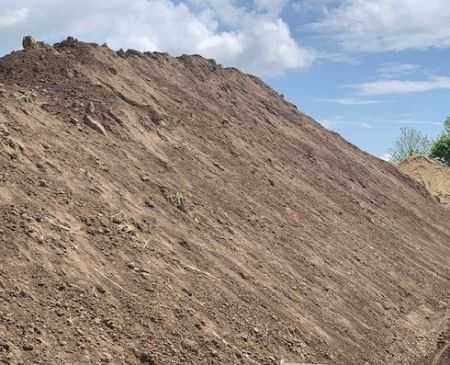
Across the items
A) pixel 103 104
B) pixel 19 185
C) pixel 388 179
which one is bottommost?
pixel 19 185

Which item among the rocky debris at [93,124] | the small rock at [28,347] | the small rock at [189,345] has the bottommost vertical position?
the small rock at [28,347]

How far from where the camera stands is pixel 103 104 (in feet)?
57.4

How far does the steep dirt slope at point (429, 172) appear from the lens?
55438mm

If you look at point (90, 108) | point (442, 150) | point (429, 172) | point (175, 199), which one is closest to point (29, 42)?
point (90, 108)

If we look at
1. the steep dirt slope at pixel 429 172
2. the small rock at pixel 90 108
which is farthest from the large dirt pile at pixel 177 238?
the steep dirt slope at pixel 429 172

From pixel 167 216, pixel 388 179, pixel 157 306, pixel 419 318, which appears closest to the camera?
pixel 157 306

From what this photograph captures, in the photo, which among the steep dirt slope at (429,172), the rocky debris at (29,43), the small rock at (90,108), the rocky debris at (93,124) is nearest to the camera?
the rocky debris at (93,124)

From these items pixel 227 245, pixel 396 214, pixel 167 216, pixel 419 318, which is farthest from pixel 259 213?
pixel 396 214

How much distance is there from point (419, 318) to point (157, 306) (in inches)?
409

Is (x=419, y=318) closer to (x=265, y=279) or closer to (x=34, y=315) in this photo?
(x=265, y=279)

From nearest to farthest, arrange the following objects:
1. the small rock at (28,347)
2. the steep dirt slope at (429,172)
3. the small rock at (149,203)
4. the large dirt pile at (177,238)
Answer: the small rock at (28,347) < the large dirt pile at (177,238) < the small rock at (149,203) < the steep dirt slope at (429,172)

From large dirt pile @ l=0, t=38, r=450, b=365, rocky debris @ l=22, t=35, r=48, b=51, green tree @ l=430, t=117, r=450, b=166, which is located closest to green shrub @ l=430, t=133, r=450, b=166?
green tree @ l=430, t=117, r=450, b=166

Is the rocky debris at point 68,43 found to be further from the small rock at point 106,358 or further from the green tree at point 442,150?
the green tree at point 442,150

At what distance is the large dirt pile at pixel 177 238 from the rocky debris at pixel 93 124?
6 cm
